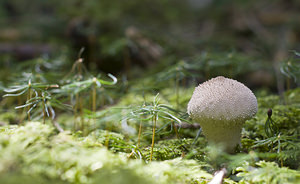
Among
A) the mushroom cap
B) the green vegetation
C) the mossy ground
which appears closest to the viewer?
the mossy ground

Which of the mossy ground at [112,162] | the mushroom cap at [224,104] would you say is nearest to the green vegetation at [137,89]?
the mossy ground at [112,162]

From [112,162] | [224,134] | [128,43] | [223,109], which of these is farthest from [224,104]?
[128,43]

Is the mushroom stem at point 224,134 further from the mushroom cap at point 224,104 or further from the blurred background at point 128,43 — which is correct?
the blurred background at point 128,43

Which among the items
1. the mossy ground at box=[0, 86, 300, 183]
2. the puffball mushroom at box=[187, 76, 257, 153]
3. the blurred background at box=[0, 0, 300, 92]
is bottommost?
the mossy ground at box=[0, 86, 300, 183]

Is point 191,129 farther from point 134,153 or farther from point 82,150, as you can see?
point 82,150

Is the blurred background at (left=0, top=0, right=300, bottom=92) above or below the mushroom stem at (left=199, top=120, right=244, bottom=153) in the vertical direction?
above

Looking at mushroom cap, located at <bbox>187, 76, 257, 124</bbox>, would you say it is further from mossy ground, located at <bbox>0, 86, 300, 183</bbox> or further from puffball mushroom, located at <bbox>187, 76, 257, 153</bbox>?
mossy ground, located at <bbox>0, 86, 300, 183</bbox>

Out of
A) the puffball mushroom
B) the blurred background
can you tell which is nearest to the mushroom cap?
the puffball mushroom

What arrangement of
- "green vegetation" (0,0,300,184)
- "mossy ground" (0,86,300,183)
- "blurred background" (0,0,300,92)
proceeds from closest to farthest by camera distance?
"mossy ground" (0,86,300,183)
"green vegetation" (0,0,300,184)
"blurred background" (0,0,300,92)
